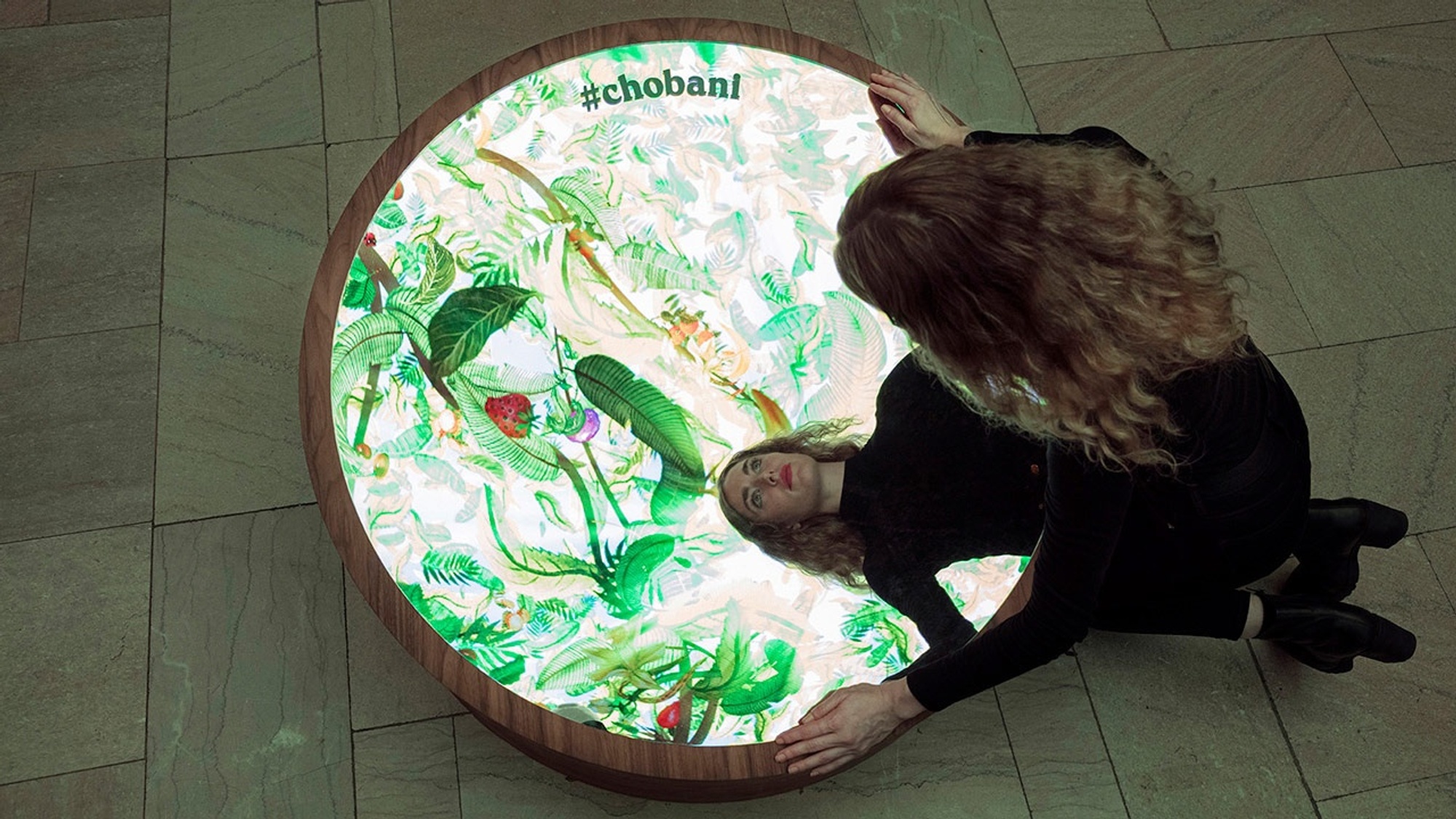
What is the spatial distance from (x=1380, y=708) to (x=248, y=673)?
1986mm

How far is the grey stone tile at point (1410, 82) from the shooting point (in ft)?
8.61

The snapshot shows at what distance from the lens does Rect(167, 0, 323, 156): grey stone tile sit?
250 centimetres

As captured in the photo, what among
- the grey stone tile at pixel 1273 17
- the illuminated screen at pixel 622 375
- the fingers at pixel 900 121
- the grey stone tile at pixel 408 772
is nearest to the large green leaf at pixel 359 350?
the illuminated screen at pixel 622 375

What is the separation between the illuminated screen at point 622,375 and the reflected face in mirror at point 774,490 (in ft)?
0.11

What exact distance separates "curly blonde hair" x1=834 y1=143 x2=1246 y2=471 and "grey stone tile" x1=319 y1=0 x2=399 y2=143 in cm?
150

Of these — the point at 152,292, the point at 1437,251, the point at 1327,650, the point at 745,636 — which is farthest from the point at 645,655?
the point at 1437,251

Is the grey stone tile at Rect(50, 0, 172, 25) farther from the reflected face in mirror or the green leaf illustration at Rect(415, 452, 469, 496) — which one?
the reflected face in mirror

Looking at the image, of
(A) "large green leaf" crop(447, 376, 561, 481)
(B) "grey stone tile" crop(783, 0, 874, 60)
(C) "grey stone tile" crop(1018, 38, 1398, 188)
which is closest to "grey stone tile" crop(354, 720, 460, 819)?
(A) "large green leaf" crop(447, 376, 561, 481)

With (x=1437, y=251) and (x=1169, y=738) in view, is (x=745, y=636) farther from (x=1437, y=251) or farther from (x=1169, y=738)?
(x=1437, y=251)

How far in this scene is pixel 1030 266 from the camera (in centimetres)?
125

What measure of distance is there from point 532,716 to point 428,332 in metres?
0.59

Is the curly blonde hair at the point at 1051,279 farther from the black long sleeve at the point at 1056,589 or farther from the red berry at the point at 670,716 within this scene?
A: the red berry at the point at 670,716

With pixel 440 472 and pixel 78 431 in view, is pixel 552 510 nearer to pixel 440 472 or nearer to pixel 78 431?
pixel 440 472

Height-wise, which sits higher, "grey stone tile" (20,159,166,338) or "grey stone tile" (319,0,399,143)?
"grey stone tile" (319,0,399,143)
